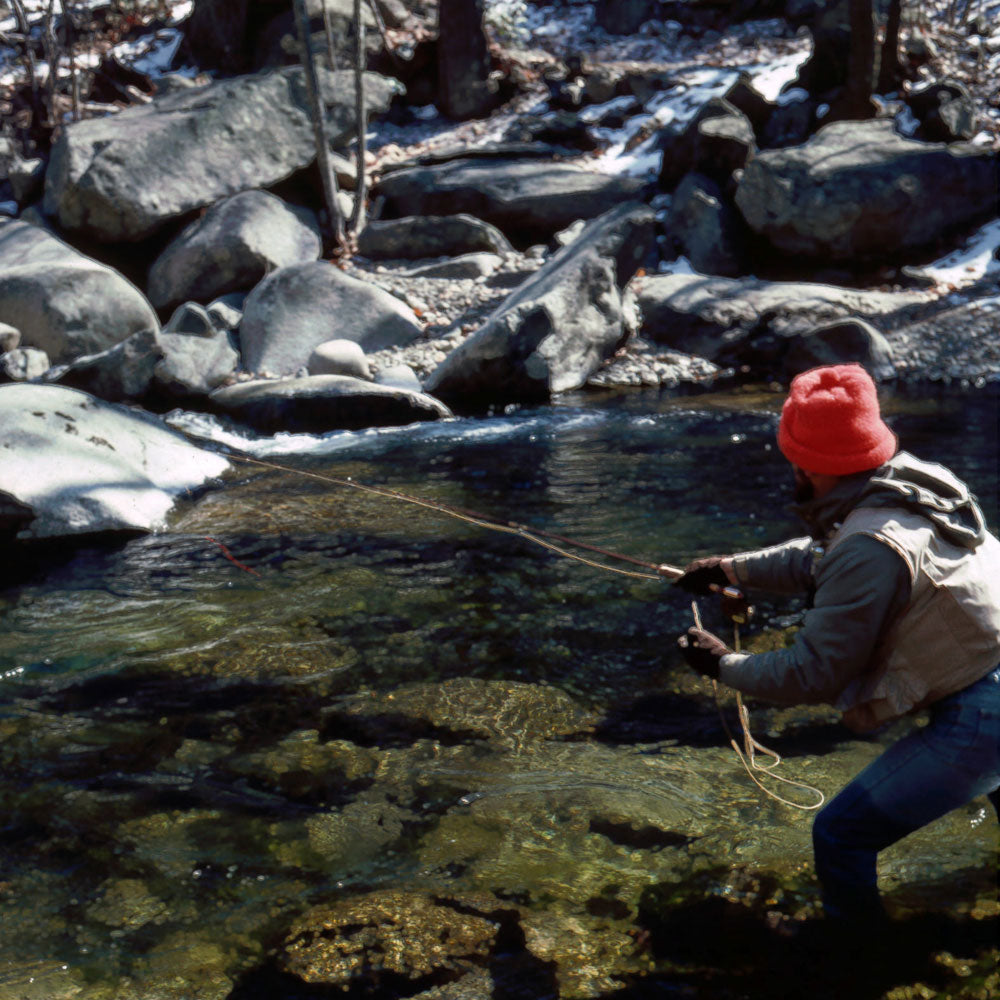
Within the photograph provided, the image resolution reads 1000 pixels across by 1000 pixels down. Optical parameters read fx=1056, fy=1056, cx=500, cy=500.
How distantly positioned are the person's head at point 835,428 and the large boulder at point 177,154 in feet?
42.5

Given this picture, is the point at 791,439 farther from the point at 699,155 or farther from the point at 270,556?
the point at 699,155

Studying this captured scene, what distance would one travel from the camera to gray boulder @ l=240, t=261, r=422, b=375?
11992 mm

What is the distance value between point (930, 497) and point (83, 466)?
234 inches

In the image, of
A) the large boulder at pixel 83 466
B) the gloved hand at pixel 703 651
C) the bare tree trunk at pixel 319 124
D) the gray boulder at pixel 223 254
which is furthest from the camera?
the bare tree trunk at pixel 319 124

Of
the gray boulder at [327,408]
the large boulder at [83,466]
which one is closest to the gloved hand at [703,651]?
the large boulder at [83,466]

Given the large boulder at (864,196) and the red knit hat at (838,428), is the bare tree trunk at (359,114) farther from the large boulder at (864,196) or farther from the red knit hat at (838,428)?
the red knit hat at (838,428)

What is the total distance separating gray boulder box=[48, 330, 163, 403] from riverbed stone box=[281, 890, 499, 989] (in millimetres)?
8094

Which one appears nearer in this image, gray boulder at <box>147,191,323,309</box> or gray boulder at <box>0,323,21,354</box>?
gray boulder at <box>0,323,21,354</box>

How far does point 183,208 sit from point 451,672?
11.2 metres

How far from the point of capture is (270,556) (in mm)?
6375

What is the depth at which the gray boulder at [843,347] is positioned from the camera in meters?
11.8

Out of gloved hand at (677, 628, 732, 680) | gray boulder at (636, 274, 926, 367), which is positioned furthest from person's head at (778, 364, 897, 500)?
gray boulder at (636, 274, 926, 367)

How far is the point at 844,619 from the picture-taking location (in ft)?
7.91

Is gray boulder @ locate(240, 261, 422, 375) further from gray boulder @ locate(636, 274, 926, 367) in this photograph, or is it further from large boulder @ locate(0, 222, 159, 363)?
gray boulder @ locate(636, 274, 926, 367)
